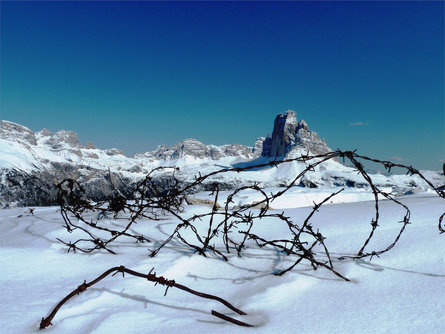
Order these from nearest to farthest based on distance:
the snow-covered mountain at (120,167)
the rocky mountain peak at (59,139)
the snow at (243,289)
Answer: the snow at (243,289), the snow-covered mountain at (120,167), the rocky mountain peak at (59,139)

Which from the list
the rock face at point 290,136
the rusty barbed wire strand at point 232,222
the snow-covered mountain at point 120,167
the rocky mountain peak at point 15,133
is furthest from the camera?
the rocky mountain peak at point 15,133

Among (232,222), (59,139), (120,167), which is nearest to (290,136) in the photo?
(120,167)

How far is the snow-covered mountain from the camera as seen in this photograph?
8.21m

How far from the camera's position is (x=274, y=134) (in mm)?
118750

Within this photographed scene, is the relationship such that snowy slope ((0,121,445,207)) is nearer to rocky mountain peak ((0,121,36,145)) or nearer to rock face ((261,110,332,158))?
rocky mountain peak ((0,121,36,145))

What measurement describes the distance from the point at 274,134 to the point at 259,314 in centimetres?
12119

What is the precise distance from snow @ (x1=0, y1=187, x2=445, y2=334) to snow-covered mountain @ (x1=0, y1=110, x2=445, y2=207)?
45cm

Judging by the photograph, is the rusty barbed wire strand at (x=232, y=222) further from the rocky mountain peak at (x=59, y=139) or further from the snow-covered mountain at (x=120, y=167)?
the rocky mountain peak at (x=59, y=139)

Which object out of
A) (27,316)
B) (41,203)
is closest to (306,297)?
(27,316)

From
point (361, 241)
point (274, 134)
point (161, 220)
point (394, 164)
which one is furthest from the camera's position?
point (274, 134)

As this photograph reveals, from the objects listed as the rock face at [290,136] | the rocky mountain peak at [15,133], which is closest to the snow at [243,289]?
the rock face at [290,136]

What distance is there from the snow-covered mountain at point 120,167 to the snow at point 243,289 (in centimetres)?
45

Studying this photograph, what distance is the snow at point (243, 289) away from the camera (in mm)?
791

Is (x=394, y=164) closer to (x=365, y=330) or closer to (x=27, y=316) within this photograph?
(x=365, y=330)
